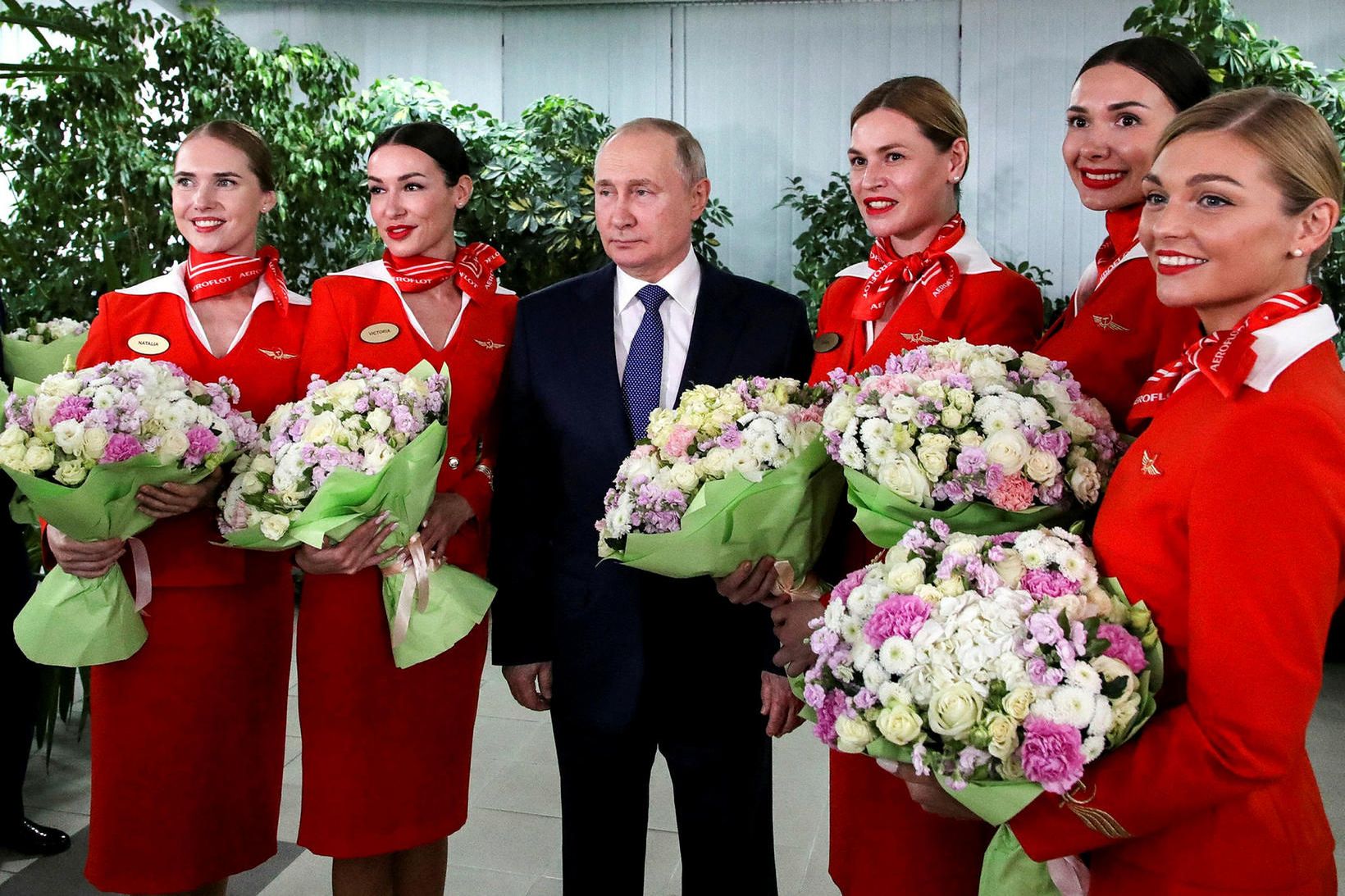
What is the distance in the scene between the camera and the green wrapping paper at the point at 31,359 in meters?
3.19

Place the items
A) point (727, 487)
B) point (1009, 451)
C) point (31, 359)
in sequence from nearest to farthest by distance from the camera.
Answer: point (1009, 451) < point (727, 487) < point (31, 359)

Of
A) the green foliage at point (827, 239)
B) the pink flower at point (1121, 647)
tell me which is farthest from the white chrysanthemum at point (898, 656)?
the green foliage at point (827, 239)

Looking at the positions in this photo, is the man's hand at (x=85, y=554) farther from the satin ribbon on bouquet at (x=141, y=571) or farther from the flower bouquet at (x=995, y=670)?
the flower bouquet at (x=995, y=670)

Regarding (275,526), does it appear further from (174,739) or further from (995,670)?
(995,670)

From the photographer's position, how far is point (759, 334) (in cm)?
240

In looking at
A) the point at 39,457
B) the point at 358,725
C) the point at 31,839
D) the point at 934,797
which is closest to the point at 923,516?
the point at 934,797

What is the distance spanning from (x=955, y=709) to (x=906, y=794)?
77 cm

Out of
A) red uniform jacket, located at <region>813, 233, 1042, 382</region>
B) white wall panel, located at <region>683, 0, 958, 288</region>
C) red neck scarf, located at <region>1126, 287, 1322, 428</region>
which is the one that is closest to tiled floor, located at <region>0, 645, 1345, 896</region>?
red uniform jacket, located at <region>813, 233, 1042, 382</region>

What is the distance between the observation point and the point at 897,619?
1449mm

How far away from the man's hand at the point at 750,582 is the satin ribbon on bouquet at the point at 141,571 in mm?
1291

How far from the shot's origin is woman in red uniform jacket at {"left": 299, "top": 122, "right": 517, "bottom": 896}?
8.45ft

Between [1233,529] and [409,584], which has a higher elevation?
[1233,529]

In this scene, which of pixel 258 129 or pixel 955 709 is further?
pixel 258 129

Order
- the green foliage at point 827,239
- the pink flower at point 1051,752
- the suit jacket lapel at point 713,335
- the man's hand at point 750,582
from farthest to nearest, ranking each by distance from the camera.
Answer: the green foliage at point 827,239 < the suit jacket lapel at point 713,335 < the man's hand at point 750,582 < the pink flower at point 1051,752
